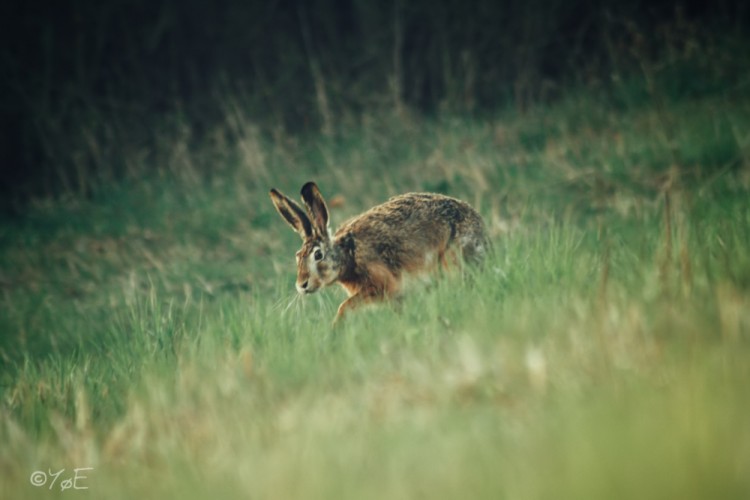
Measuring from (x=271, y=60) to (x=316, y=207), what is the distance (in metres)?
10.7

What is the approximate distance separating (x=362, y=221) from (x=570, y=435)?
3567 millimetres

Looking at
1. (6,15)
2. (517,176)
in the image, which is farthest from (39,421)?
(6,15)

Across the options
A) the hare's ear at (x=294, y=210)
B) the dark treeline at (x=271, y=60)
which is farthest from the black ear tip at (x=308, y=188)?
the dark treeline at (x=271, y=60)

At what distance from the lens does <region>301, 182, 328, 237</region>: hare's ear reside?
506 cm

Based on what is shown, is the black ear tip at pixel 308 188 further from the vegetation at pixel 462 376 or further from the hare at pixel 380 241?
the vegetation at pixel 462 376

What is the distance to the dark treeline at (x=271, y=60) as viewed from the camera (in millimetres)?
13094

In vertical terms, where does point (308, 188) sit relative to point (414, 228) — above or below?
above
